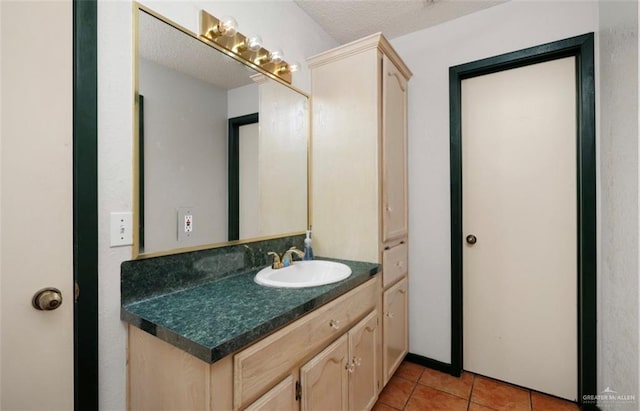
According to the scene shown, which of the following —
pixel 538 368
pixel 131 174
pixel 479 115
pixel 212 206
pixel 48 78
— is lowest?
pixel 538 368

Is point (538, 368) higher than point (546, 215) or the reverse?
the reverse

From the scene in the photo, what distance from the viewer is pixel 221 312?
3.10 ft

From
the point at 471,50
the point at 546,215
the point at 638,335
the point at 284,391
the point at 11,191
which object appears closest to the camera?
the point at 11,191

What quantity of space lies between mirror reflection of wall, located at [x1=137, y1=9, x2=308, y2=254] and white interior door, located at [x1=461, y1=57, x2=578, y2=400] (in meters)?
1.32

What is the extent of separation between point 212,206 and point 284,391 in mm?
817

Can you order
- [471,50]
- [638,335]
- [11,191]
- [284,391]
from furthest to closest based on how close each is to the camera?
[471,50]
[638,335]
[284,391]
[11,191]

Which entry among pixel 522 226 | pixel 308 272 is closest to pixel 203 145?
pixel 308 272

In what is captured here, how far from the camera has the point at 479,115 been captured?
2.02 m

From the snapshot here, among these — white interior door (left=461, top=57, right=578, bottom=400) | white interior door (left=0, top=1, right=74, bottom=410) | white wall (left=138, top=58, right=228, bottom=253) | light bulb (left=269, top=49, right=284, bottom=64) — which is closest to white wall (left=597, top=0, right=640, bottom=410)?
white interior door (left=461, top=57, right=578, bottom=400)

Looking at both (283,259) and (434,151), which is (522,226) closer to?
(434,151)

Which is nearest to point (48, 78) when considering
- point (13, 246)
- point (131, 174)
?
point (131, 174)

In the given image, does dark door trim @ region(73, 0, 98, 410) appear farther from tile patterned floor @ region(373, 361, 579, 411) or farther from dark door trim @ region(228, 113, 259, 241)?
tile patterned floor @ region(373, 361, 579, 411)

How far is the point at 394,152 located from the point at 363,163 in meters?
0.30

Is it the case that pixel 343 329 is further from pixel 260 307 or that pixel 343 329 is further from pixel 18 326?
pixel 18 326
